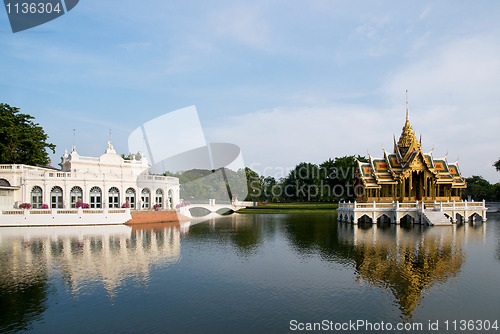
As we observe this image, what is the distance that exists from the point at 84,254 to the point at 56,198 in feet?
72.5

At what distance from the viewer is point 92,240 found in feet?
84.5

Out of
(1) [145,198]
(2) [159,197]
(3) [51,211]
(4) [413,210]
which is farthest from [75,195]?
(4) [413,210]

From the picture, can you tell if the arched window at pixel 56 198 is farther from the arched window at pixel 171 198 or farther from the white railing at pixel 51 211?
the arched window at pixel 171 198

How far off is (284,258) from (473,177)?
301ft

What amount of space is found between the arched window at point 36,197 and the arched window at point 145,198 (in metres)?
Result: 10.6

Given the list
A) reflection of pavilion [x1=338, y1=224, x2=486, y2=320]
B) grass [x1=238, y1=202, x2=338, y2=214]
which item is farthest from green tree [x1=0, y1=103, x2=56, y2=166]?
reflection of pavilion [x1=338, y1=224, x2=486, y2=320]

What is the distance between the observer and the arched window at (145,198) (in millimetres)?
44125

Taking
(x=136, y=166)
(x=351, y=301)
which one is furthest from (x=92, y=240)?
(x=136, y=166)

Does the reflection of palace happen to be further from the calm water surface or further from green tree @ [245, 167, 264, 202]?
green tree @ [245, 167, 264, 202]

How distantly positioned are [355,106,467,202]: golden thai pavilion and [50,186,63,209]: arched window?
3266cm

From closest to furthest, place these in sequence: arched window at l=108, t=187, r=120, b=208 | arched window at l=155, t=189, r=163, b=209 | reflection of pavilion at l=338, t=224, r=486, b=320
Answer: reflection of pavilion at l=338, t=224, r=486, b=320
arched window at l=108, t=187, r=120, b=208
arched window at l=155, t=189, r=163, b=209

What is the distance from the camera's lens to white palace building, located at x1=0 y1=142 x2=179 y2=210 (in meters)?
37.6

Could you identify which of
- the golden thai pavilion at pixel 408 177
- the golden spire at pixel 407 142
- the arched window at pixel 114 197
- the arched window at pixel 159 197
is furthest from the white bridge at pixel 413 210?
the arched window at pixel 114 197

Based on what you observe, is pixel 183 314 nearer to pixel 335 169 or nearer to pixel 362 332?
pixel 362 332
